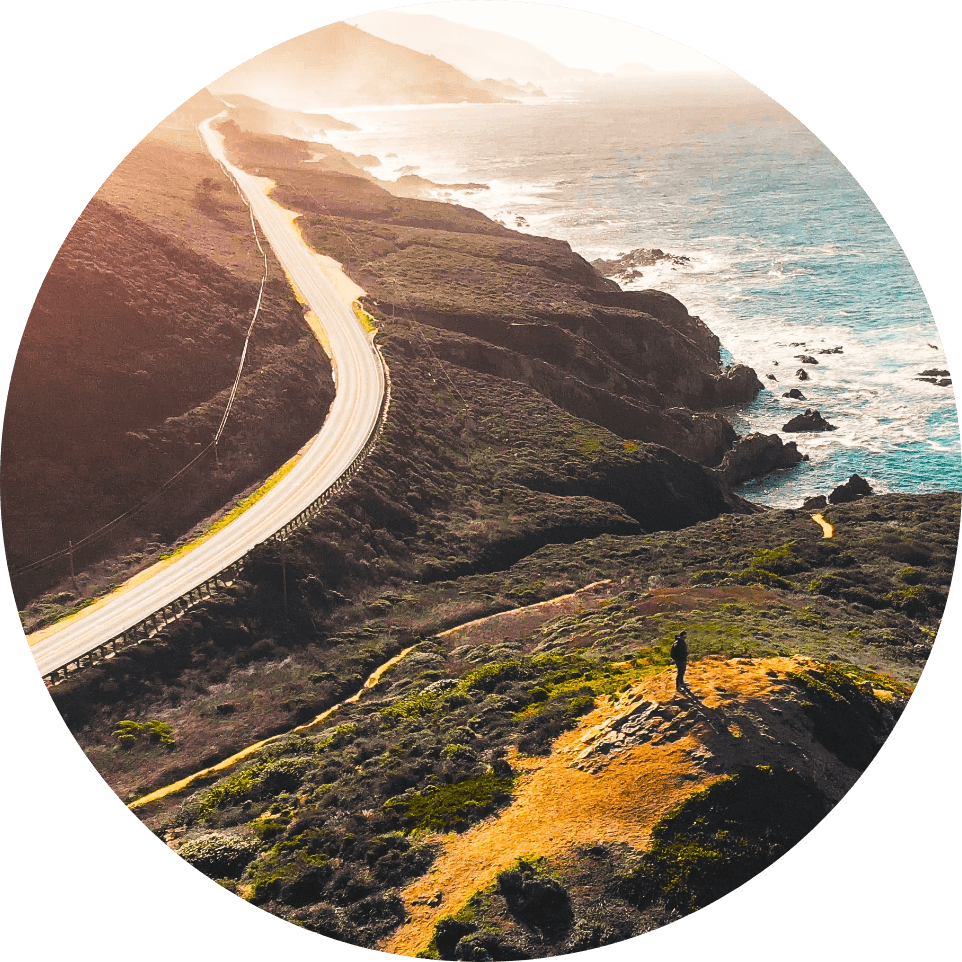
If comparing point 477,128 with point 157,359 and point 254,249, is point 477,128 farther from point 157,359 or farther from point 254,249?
point 157,359

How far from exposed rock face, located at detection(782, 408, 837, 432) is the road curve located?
22889mm

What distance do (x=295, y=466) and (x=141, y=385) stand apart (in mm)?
7384

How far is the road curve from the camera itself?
28.8m

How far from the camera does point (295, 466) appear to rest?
36.6 meters

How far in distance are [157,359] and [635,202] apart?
3093cm

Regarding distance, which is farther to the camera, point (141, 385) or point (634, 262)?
point (634, 262)

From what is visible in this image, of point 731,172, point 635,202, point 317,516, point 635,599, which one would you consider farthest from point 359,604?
point 731,172

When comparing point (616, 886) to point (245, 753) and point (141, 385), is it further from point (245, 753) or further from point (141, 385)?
point (141, 385)

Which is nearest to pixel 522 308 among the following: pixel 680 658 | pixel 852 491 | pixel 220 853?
pixel 852 491

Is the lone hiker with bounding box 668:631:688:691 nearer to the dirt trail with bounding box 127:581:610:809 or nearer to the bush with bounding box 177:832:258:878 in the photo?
the dirt trail with bounding box 127:581:610:809

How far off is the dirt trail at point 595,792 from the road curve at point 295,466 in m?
13.9

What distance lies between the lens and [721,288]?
54219 millimetres

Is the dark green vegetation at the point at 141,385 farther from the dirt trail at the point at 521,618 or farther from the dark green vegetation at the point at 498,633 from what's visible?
the dirt trail at the point at 521,618

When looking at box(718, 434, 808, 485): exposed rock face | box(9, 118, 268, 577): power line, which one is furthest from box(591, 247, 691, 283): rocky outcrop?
box(9, 118, 268, 577): power line
